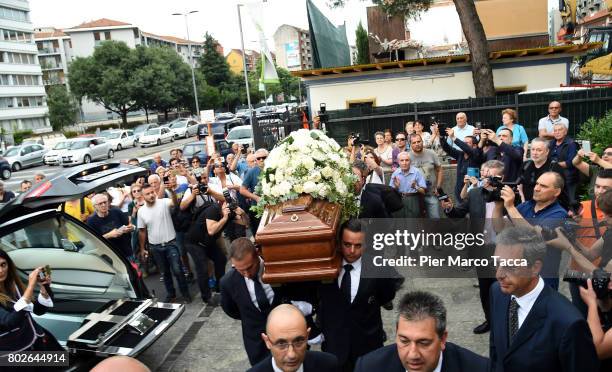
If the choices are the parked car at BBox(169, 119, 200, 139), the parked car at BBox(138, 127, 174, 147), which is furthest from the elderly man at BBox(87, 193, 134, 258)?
the parked car at BBox(169, 119, 200, 139)

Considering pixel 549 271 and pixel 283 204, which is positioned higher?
pixel 283 204

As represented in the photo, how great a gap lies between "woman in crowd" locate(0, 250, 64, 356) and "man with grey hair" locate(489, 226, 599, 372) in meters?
3.21

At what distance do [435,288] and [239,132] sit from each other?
1903cm

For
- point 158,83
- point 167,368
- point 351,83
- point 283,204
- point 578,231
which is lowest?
point 167,368

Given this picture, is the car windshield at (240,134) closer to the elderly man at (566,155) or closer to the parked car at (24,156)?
the parked car at (24,156)

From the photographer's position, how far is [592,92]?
10.4 m

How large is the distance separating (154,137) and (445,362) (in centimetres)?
3498

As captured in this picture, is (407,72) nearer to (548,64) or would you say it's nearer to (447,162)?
(548,64)

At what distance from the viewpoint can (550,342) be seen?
2438mm

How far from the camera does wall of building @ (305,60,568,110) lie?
54.0 ft

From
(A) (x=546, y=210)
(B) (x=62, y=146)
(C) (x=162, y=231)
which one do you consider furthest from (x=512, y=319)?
(B) (x=62, y=146)

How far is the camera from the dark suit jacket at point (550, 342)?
235 cm

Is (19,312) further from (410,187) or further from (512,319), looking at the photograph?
(410,187)

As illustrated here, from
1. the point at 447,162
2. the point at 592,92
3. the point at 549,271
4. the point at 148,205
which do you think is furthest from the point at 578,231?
the point at 592,92
